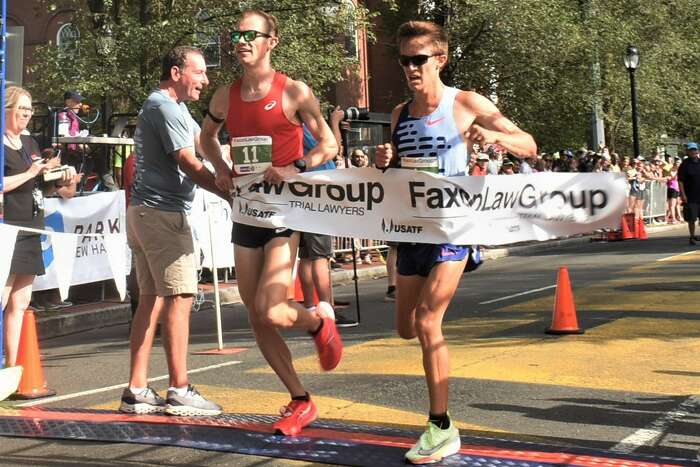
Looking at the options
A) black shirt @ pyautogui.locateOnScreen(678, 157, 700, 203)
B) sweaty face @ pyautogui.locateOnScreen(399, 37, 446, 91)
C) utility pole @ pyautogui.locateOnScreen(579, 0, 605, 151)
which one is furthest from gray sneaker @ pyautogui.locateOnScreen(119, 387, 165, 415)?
utility pole @ pyautogui.locateOnScreen(579, 0, 605, 151)

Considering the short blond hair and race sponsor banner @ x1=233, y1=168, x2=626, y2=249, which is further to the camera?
the short blond hair

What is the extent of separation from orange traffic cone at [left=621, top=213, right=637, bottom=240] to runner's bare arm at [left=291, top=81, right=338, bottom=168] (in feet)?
68.8

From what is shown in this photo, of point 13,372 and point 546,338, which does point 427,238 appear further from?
point 546,338

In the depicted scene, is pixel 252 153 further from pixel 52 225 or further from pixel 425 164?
pixel 52 225

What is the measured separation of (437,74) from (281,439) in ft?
6.72

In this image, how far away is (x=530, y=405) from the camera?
21.5ft

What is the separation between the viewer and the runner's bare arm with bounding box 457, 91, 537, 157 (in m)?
5.18

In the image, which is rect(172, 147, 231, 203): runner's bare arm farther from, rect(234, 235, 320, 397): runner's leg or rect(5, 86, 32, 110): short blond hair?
rect(5, 86, 32, 110): short blond hair

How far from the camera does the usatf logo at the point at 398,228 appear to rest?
5.54 meters

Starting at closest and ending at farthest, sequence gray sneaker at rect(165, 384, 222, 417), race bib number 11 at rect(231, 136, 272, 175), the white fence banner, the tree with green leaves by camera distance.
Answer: race bib number 11 at rect(231, 136, 272, 175), gray sneaker at rect(165, 384, 222, 417), the white fence banner, the tree with green leaves

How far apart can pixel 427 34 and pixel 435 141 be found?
0.55 m

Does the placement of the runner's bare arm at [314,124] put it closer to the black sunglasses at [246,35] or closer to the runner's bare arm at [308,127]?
the runner's bare arm at [308,127]

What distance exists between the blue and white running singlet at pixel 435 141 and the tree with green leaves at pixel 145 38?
15643 mm

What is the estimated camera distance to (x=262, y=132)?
5.70m
